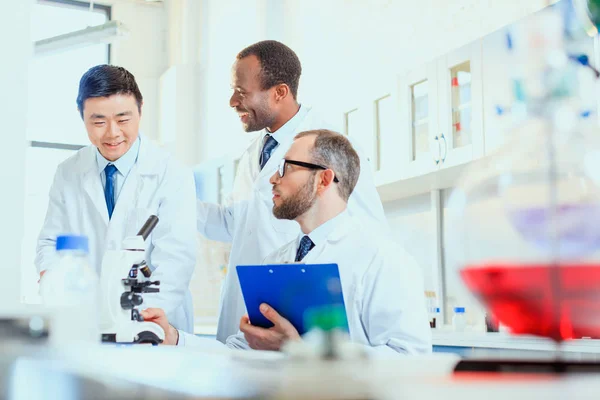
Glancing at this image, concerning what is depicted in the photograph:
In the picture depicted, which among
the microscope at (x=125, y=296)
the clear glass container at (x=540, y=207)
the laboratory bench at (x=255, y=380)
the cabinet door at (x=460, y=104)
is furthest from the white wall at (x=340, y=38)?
the laboratory bench at (x=255, y=380)

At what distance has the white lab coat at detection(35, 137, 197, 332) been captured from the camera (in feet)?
6.07

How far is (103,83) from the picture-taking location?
1.77m

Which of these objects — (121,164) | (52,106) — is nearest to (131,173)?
(121,164)

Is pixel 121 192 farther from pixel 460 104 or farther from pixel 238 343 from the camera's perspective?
pixel 460 104

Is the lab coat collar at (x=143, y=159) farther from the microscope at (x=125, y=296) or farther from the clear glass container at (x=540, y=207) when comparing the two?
the clear glass container at (x=540, y=207)

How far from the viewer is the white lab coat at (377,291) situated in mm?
1683

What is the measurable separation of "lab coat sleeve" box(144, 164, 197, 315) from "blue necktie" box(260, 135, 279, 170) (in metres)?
0.74

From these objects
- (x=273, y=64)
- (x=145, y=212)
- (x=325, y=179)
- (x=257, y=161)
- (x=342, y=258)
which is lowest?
(x=342, y=258)

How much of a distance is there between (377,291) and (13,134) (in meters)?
0.95

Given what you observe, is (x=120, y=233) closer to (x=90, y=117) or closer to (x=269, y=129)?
(x=90, y=117)

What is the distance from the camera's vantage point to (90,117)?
71.3 inches

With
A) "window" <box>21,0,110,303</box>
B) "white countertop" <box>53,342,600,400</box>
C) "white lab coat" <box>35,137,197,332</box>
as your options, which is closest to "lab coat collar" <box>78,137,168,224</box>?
"white lab coat" <box>35,137,197,332</box>

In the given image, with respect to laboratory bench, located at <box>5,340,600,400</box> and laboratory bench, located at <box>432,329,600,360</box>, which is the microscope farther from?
laboratory bench, located at <box>432,329,600,360</box>

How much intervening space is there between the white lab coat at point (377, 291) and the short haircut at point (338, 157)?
142 millimetres
